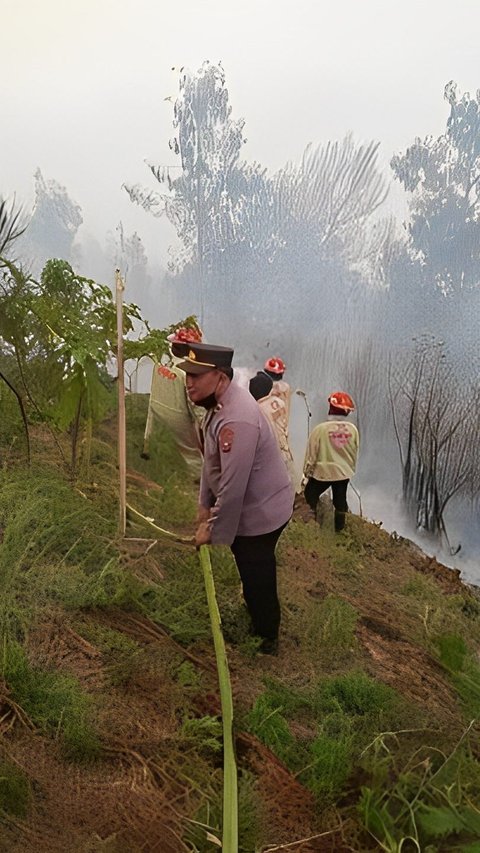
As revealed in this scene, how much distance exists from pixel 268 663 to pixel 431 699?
1.43ft

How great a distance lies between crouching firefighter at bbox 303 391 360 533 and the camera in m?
2.63

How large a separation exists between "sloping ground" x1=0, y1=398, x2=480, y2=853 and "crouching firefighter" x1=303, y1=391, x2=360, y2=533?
34cm

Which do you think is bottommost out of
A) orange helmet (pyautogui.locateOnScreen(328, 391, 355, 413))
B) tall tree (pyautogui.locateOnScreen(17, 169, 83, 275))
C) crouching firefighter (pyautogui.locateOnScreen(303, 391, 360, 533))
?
crouching firefighter (pyautogui.locateOnScreen(303, 391, 360, 533))

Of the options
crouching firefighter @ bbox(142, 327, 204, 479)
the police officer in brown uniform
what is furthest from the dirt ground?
crouching firefighter @ bbox(142, 327, 204, 479)

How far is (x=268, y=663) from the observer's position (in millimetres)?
1703

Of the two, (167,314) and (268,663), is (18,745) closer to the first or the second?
(268,663)

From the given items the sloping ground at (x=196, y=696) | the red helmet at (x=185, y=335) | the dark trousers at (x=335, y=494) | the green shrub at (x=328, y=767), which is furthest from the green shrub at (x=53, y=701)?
the dark trousers at (x=335, y=494)

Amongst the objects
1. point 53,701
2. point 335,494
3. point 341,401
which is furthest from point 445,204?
point 53,701

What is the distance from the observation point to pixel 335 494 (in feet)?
8.77

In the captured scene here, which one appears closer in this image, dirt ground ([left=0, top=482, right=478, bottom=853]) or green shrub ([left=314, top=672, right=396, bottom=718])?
dirt ground ([left=0, top=482, right=478, bottom=853])

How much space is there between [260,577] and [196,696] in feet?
1.16

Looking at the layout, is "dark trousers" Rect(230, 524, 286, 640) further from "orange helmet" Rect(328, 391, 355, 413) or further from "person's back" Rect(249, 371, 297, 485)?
"orange helmet" Rect(328, 391, 355, 413)

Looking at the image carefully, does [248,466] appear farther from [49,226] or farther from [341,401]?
[49,226]

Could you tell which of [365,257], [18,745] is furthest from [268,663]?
[365,257]
